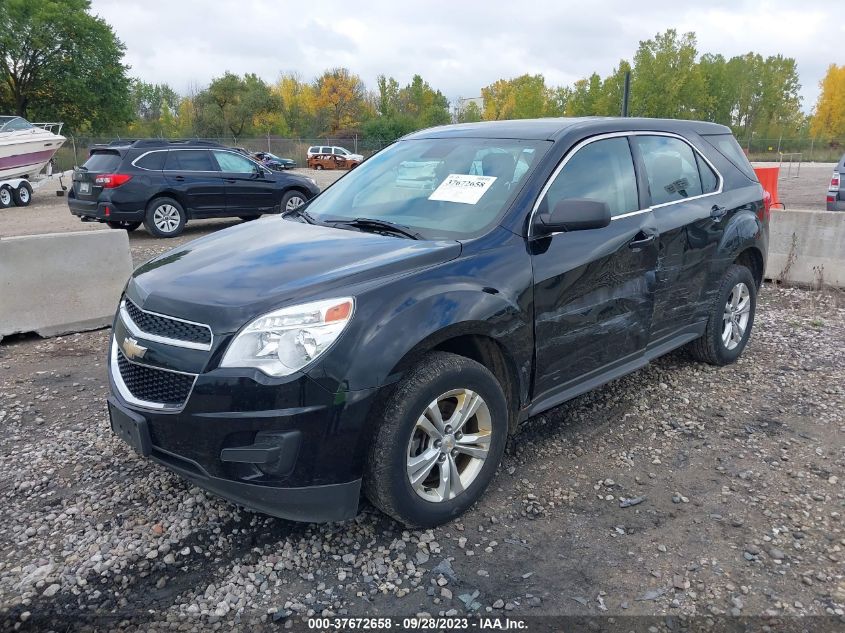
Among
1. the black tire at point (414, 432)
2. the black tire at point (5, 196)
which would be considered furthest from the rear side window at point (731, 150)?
the black tire at point (5, 196)

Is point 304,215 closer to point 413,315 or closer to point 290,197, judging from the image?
point 413,315

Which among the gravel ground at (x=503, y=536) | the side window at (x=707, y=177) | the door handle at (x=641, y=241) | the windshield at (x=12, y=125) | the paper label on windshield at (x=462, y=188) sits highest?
the windshield at (x=12, y=125)

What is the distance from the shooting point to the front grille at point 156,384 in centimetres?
268

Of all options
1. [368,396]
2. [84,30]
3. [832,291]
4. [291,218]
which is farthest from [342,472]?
[84,30]

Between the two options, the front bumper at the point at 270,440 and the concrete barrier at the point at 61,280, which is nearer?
the front bumper at the point at 270,440

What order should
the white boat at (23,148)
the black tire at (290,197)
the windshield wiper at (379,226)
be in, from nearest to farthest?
the windshield wiper at (379,226) < the black tire at (290,197) < the white boat at (23,148)

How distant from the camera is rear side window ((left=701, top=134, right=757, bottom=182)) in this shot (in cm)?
497

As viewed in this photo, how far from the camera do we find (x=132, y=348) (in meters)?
2.89

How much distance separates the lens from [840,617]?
8.34 feet

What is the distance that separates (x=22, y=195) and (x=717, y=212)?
65.3ft

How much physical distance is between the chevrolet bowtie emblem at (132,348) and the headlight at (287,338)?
488 millimetres

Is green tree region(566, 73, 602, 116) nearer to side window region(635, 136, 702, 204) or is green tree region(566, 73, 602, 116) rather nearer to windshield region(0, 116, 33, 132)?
windshield region(0, 116, 33, 132)

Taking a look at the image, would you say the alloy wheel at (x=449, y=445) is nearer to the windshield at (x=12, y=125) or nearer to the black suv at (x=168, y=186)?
the black suv at (x=168, y=186)

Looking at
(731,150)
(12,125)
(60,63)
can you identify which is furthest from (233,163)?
(60,63)
